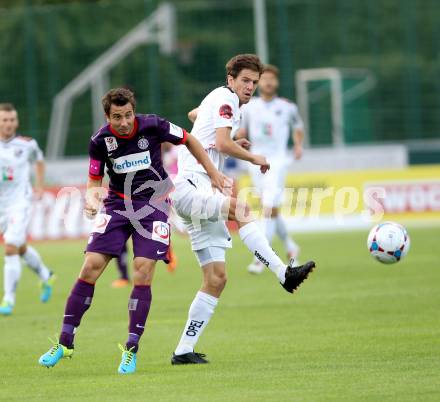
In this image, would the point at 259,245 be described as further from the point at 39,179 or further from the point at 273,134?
the point at 273,134

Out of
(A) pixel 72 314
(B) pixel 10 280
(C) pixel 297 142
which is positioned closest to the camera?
(A) pixel 72 314

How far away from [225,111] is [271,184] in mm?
7898

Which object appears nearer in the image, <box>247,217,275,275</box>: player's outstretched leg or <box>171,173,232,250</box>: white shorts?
<box>171,173,232,250</box>: white shorts

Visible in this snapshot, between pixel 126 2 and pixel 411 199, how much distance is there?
10.1 m

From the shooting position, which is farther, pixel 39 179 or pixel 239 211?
pixel 39 179

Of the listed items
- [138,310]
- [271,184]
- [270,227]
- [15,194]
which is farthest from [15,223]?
[138,310]

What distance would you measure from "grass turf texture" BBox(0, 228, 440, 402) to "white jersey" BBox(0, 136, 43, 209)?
4.41ft

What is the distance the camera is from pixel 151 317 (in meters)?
11.8

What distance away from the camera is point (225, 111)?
28.4 ft

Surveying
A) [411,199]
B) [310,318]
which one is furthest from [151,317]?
[411,199]

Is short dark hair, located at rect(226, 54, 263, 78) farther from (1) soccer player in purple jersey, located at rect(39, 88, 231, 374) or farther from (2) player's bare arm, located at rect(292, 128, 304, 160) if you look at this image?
(2) player's bare arm, located at rect(292, 128, 304, 160)

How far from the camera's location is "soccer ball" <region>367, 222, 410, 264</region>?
33.3ft

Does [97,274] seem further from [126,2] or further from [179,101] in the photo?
[126,2]

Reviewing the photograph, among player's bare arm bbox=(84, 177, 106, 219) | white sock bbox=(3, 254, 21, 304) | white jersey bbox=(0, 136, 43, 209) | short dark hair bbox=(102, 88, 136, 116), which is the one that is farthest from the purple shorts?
white jersey bbox=(0, 136, 43, 209)
